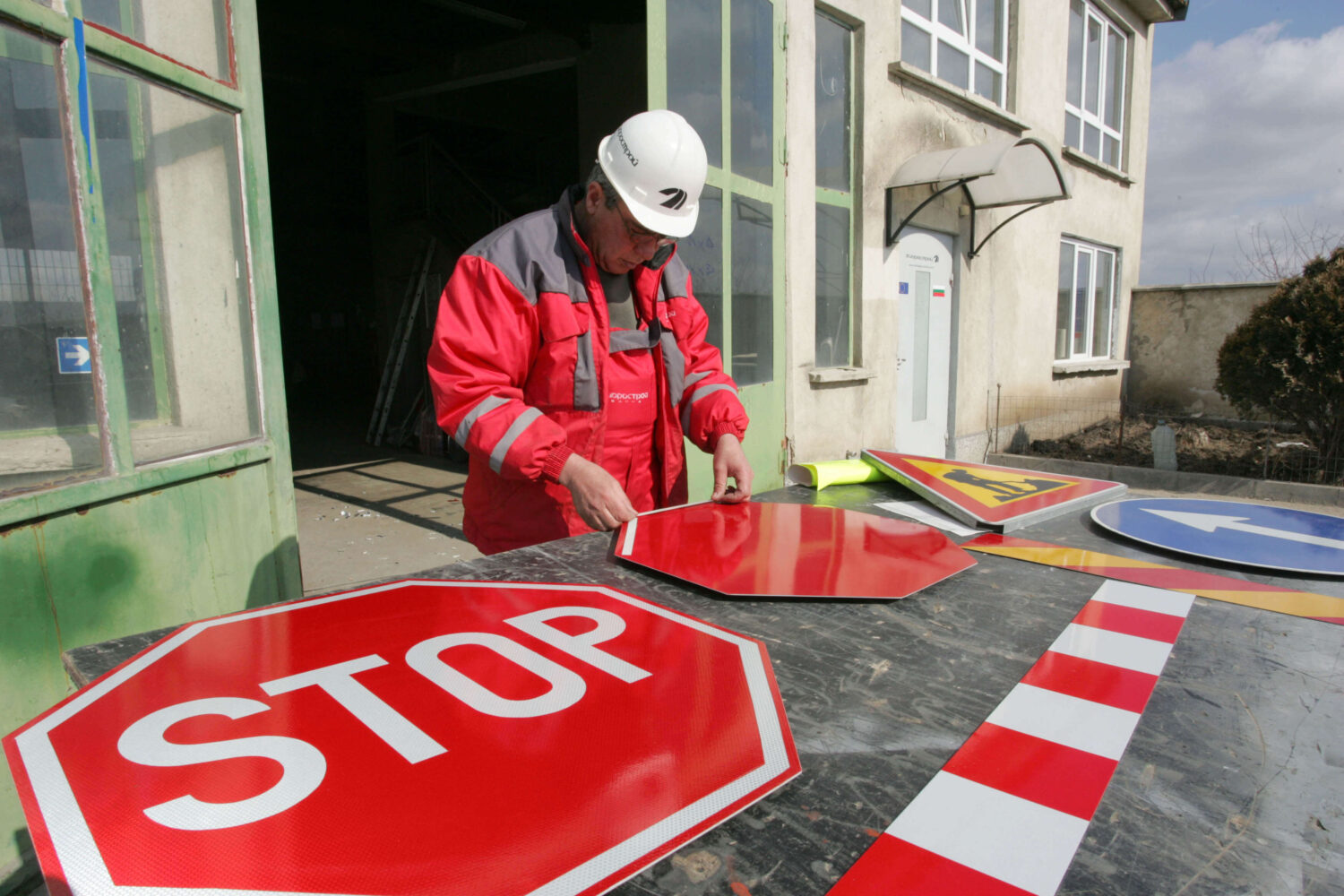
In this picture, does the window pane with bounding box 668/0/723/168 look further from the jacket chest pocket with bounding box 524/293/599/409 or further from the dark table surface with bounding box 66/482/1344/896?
the dark table surface with bounding box 66/482/1344/896

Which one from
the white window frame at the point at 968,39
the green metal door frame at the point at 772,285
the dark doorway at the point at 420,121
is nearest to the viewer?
the green metal door frame at the point at 772,285

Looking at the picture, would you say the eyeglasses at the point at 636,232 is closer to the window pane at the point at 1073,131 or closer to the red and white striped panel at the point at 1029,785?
the red and white striped panel at the point at 1029,785

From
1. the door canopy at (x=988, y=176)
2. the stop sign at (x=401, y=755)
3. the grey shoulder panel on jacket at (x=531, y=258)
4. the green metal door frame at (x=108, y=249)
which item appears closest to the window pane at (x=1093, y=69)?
the door canopy at (x=988, y=176)

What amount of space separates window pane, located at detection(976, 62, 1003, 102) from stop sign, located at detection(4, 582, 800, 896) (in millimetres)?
8141

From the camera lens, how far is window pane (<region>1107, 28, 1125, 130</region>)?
1029 cm

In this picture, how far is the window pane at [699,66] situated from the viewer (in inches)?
140

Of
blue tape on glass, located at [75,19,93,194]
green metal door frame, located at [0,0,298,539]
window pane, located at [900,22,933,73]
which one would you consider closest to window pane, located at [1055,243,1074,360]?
window pane, located at [900,22,933,73]

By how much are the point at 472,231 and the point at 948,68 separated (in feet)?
18.2

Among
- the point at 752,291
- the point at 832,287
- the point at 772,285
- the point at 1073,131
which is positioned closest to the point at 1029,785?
the point at 752,291

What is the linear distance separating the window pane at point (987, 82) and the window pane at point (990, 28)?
0.16 meters

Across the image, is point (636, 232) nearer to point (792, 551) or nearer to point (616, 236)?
point (616, 236)

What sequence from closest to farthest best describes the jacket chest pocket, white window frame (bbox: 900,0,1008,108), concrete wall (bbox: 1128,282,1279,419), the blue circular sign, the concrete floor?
the blue circular sign < the jacket chest pocket < the concrete floor < white window frame (bbox: 900,0,1008,108) < concrete wall (bbox: 1128,282,1279,419)

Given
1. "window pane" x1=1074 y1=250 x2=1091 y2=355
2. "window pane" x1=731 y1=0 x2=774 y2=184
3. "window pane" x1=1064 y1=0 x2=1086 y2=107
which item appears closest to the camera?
"window pane" x1=731 y1=0 x2=774 y2=184

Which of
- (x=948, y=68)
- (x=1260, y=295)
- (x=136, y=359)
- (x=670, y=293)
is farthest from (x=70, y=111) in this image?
(x=1260, y=295)
